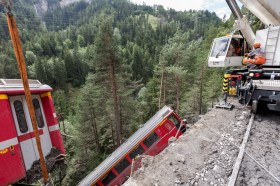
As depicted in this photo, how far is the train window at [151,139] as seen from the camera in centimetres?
823

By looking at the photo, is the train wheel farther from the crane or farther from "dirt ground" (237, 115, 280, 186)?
"dirt ground" (237, 115, 280, 186)

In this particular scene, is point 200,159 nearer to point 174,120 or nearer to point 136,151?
point 136,151

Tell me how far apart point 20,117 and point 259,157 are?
24.4 feet

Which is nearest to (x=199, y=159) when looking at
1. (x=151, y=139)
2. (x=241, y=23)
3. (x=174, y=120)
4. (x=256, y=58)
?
(x=151, y=139)

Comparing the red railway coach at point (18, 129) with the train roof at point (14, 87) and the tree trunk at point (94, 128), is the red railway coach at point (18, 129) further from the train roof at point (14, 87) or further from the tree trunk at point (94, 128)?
the tree trunk at point (94, 128)

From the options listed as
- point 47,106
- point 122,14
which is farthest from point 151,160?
point 122,14

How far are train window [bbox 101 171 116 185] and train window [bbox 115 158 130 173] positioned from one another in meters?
0.34

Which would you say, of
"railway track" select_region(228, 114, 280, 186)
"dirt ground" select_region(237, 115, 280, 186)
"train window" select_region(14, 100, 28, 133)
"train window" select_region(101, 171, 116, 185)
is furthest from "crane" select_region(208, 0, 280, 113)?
"train window" select_region(14, 100, 28, 133)

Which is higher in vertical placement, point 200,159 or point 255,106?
point 255,106

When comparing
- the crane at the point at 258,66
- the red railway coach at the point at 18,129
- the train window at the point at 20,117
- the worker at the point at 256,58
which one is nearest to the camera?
the red railway coach at the point at 18,129

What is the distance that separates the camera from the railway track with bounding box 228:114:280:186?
3379mm

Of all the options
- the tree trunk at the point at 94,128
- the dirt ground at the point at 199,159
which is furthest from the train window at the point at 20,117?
the tree trunk at the point at 94,128

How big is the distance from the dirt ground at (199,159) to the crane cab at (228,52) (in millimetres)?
3531

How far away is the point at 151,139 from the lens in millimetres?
8320
